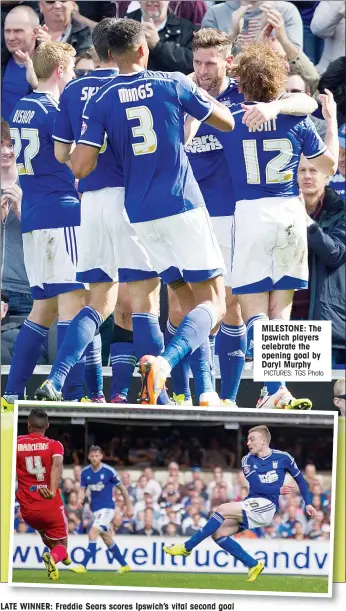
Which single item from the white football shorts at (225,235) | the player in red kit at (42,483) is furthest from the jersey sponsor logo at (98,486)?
the white football shorts at (225,235)

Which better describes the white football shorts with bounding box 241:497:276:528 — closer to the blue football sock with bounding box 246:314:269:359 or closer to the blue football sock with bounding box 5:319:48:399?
the blue football sock with bounding box 246:314:269:359

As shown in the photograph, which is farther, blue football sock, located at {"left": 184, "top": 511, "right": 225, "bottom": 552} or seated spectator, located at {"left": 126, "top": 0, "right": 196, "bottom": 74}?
seated spectator, located at {"left": 126, "top": 0, "right": 196, "bottom": 74}

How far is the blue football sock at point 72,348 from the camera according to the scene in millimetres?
7824

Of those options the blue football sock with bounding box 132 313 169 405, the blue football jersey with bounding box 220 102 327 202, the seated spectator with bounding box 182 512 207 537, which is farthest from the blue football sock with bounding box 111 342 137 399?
the blue football jersey with bounding box 220 102 327 202

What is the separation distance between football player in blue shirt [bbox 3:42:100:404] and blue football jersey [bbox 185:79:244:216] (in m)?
0.83

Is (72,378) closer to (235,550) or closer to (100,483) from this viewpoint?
(100,483)

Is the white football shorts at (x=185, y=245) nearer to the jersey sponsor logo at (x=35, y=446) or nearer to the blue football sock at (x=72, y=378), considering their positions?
the blue football sock at (x=72, y=378)

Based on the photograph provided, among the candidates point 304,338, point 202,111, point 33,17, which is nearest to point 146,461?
point 304,338

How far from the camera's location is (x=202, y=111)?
766cm

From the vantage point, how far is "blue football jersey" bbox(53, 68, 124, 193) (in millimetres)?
7887

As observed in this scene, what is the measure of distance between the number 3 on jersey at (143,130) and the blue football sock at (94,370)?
1.28 meters

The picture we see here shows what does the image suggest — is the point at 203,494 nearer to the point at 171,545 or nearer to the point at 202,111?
the point at 171,545

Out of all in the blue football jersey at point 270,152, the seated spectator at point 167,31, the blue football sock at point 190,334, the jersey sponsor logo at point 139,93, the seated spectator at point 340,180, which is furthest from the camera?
the seated spectator at point 340,180

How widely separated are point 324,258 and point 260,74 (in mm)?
1269
